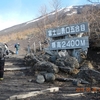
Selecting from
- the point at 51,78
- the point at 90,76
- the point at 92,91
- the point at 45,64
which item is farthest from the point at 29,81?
the point at 92,91

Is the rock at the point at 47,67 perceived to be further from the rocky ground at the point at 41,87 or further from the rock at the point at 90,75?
the rock at the point at 90,75

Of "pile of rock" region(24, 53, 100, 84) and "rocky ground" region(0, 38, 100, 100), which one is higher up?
"pile of rock" region(24, 53, 100, 84)

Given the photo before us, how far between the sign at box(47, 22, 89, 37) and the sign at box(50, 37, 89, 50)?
42cm

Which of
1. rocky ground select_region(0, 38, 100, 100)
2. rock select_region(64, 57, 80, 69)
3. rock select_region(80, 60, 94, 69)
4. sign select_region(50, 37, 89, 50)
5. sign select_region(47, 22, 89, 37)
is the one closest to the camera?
rocky ground select_region(0, 38, 100, 100)

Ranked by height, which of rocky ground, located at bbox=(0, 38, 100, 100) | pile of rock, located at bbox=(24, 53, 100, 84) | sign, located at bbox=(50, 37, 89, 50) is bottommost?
rocky ground, located at bbox=(0, 38, 100, 100)

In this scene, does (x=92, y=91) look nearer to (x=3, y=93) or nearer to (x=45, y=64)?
(x=3, y=93)

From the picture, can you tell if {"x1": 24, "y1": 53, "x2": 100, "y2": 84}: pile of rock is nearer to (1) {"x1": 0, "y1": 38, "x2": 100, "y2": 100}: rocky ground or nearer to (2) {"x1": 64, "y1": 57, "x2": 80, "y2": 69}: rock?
(2) {"x1": 64, "y1": 57, "x2": 80, "y2": 69}: rock

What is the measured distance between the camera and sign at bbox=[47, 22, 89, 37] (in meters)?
13.3

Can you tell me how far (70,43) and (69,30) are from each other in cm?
73

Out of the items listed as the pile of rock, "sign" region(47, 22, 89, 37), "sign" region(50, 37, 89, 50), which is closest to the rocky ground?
the pile of rock

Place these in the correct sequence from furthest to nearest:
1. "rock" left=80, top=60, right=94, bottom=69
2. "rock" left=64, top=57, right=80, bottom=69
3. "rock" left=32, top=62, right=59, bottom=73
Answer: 1. "rock" left=80, top=60, right=94, bottom=69
2. "rock" left=64, top=57, right=80, bottom=69
3. "rock" left=32, top=62, right=59, bottom=73

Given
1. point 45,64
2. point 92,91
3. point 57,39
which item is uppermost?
point 57,39

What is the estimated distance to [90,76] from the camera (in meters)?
10.1

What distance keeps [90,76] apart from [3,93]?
3716 millimetres
